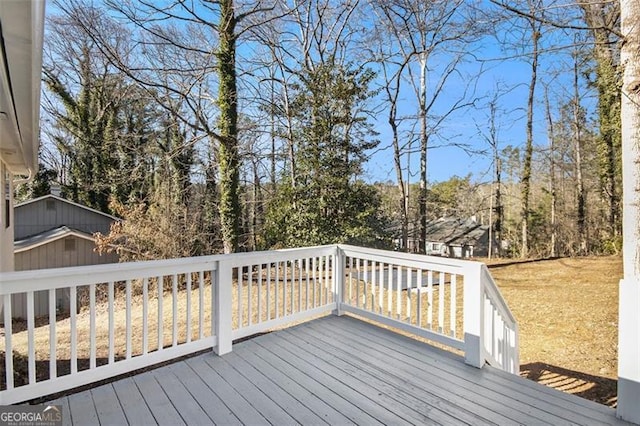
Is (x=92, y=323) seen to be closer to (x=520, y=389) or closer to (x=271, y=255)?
(x=271, y=255)

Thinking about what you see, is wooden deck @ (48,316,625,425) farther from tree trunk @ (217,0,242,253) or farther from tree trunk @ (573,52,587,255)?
tree trunk @ (573,52,587,255)

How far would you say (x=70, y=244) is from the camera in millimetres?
9828

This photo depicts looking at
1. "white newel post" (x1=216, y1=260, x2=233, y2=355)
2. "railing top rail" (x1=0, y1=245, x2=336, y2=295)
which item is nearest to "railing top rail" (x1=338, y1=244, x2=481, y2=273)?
"railing top rail" (x1=0, y1=245, x2=336, y2=295)

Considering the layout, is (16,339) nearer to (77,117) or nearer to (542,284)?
(77,117)

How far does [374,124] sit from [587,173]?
8718 mm

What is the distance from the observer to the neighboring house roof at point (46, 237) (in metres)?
8.96

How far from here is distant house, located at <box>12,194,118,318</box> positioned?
363 inches

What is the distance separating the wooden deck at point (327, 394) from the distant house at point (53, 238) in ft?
29.5

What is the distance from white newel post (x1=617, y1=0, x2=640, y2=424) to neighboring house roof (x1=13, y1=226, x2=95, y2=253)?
1127 cm

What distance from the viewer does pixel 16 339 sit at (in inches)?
249

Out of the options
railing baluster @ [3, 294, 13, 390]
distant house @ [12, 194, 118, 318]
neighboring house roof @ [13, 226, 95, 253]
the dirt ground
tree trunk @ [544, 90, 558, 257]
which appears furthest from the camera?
tree trunk @ [544, 90, 558, 257]

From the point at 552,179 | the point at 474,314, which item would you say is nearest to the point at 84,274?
the point at 474,314

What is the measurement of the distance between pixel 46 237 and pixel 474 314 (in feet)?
36.5

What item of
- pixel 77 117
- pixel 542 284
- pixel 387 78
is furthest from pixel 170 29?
pixel 542 284
